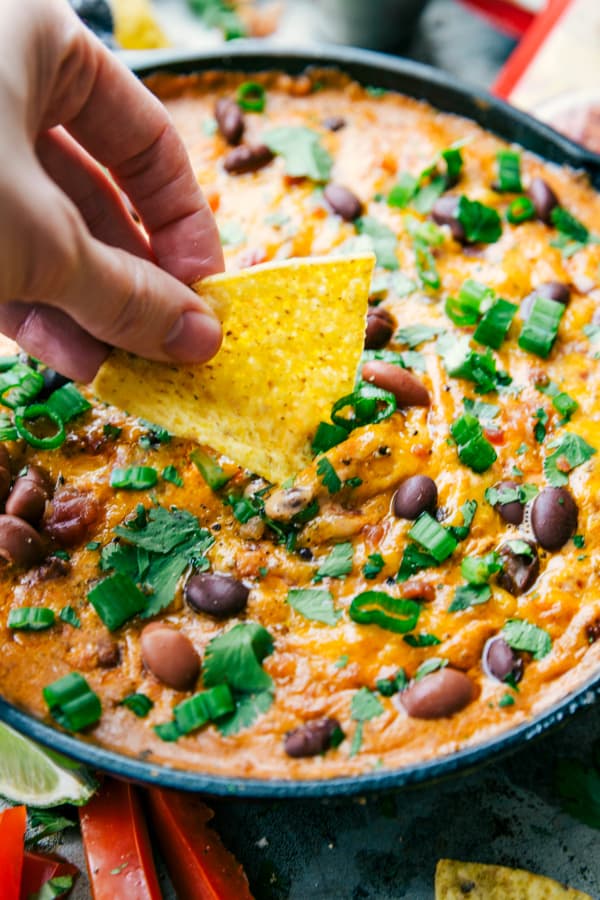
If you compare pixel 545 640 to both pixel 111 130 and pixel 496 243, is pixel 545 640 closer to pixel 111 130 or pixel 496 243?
pixel 496 243

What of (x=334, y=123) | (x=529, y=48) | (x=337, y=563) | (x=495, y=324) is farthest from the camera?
(x=529, y=48)

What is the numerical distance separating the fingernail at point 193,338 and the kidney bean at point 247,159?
4.17 ft

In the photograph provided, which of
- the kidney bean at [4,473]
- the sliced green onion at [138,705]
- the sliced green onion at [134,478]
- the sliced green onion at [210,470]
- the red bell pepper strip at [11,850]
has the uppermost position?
the sliced green onion at [210,470]

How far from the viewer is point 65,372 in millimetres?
2701

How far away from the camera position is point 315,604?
264cm

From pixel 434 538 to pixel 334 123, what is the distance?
6.25 ft

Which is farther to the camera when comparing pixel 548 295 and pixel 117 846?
pixel 548 295

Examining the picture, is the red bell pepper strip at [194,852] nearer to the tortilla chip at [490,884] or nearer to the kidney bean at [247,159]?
the tortilla chip at [490,884]

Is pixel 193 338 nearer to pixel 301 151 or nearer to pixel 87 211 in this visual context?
pixel 87 211

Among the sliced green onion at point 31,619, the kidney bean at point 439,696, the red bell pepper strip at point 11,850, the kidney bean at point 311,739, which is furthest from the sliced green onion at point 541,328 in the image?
the red bell pepper strip at point 11,850

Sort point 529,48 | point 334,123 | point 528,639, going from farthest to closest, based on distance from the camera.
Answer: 1. point 529,48
2. point 334,123
3. point 528,639

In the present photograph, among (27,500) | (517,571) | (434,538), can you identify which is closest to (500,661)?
(517,571)

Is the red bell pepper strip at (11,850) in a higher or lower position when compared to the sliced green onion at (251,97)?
lower

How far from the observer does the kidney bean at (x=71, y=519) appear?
8.93 ft
